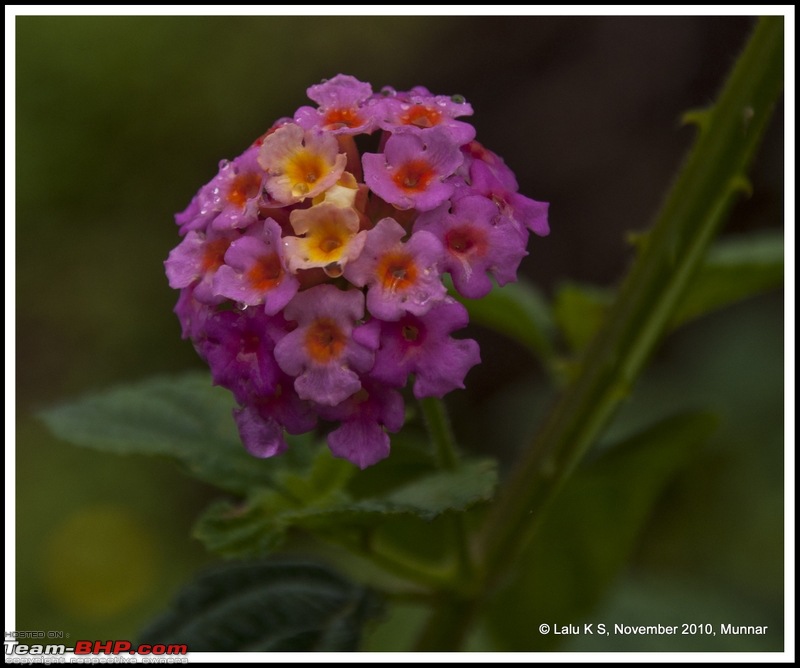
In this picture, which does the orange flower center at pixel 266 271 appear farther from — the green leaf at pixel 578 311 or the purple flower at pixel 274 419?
the green leaf at pixel 578 311

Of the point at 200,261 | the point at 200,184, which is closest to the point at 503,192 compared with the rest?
the point at 200,261

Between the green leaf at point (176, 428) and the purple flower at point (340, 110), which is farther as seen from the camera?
the green leaf at point (176, 428)

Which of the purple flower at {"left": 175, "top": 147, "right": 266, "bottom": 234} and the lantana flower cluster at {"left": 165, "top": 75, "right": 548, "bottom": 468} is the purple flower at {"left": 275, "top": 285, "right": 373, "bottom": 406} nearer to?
the lantana flower cluster at {"left": 165, "top": 75, "right": 548, "bottom": 468}

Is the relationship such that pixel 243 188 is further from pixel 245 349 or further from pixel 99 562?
pixel 99 562

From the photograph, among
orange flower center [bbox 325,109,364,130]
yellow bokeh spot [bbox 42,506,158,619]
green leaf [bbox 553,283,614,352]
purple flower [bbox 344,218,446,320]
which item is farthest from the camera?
yellow bokeh spot [bbox 42,506,158,619]

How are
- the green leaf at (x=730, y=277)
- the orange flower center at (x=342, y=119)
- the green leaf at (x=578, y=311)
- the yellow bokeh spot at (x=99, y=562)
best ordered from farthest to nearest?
the yellow bokeh spot at (x=99, y=562)
the green leaf at (x=578, y=311)
the green leaf at (x=730, y=277)
the orange flower center at (x=342, y=119)

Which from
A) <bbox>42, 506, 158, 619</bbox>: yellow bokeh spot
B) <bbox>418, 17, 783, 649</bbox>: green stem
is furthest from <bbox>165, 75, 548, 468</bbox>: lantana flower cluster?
<bbox>42, 506, 158, 619</bbox>: yellow bokeh spot

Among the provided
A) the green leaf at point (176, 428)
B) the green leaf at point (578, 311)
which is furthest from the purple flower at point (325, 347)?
the green leaf at point (578, 311)
